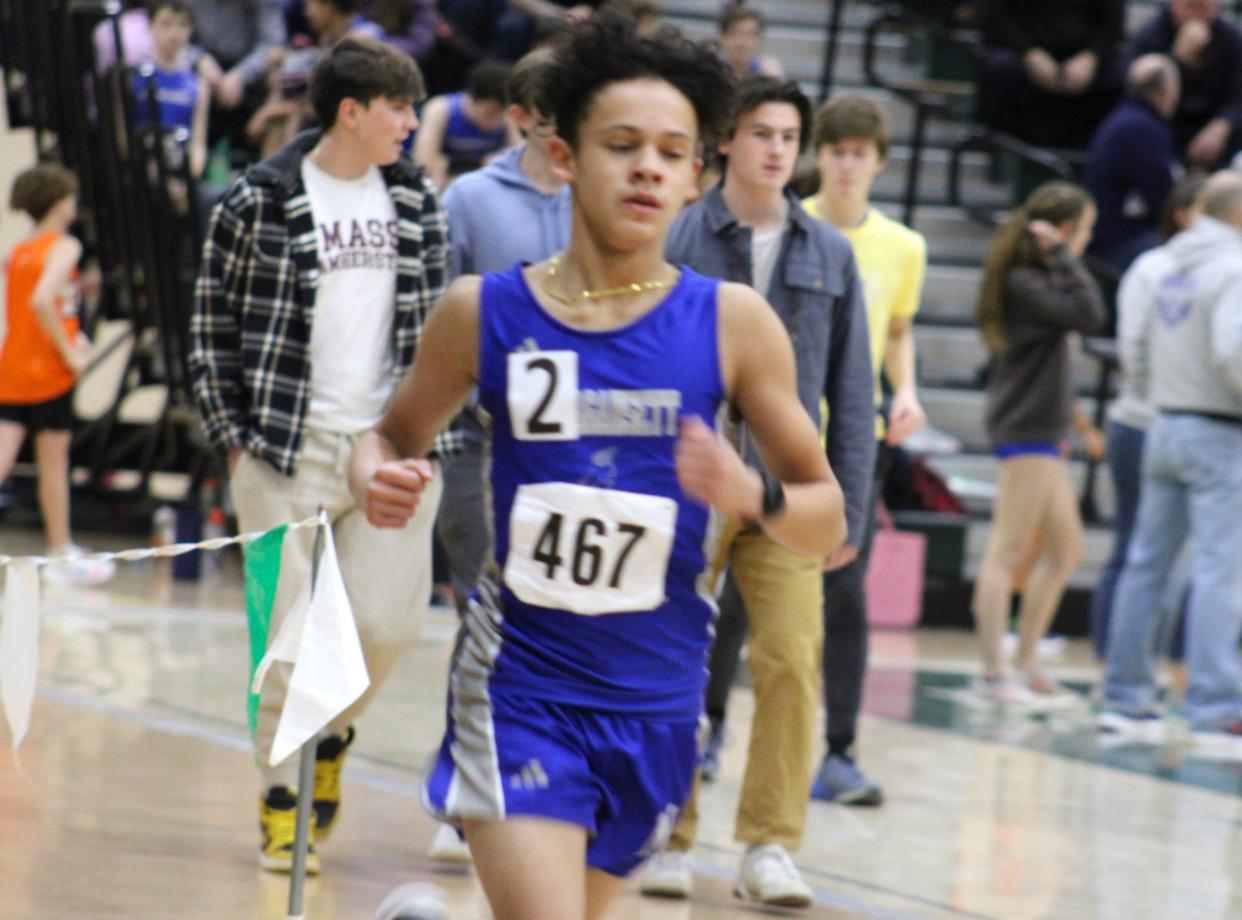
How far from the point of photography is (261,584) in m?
4.49

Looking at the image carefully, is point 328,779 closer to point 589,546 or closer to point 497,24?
point 589,546

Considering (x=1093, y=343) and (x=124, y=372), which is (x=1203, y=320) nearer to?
(x=1093, y=343)

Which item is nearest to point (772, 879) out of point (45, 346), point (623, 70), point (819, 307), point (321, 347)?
point (819, 307)

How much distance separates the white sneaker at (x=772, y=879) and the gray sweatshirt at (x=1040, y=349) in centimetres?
374

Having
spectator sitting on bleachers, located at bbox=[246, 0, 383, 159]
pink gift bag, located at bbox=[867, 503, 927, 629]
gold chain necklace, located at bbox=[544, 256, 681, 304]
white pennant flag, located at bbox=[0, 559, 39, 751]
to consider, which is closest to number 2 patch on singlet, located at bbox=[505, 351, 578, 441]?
gold chain necklace, located at bbox=[544, 256, 681, 304]

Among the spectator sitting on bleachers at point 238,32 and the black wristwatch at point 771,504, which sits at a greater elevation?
the spectator sitting on bleachers at point 238,32

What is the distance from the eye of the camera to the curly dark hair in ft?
11.1

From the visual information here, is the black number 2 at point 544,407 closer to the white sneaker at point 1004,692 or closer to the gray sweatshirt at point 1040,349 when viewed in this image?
the gray sweatshirt at point 1040,349

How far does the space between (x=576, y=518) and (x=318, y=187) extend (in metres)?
2.31

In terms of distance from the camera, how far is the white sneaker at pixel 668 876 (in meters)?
5.28

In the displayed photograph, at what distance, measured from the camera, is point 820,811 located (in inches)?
254

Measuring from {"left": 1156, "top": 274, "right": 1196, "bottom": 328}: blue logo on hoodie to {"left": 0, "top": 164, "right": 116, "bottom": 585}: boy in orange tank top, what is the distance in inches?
202

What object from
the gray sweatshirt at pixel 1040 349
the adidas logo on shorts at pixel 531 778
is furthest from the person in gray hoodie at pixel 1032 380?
the adidas logo on shorts at pixel 531 778

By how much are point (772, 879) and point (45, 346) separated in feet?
20.3
